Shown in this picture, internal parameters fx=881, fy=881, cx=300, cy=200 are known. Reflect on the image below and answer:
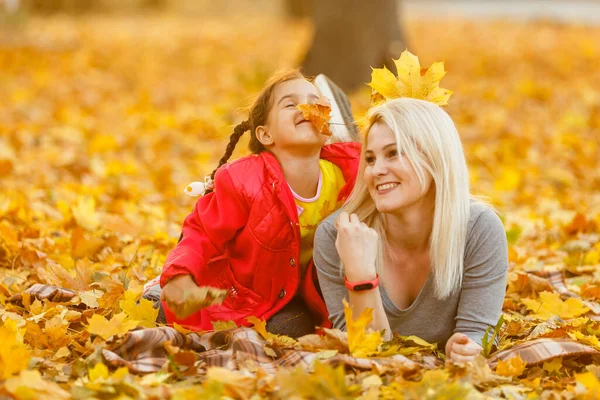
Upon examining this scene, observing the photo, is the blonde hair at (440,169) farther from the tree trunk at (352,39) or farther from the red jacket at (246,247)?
the tree trunk at (352,39)

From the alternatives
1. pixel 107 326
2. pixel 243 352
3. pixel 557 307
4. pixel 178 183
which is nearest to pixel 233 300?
pixel 243 352

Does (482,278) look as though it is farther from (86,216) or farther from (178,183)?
(178,183)

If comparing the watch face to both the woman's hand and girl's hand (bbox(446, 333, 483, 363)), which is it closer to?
girl's hand (bbox(446, 333, 483, 363))

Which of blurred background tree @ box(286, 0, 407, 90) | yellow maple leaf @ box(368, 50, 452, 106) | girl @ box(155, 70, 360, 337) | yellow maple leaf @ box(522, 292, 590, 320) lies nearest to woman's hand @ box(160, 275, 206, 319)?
girl @ box(155, 70, 360, 337)

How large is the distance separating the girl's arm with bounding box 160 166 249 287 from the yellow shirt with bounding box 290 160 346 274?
213 millimetres

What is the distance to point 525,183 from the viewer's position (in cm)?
631

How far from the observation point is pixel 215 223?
10.2ft

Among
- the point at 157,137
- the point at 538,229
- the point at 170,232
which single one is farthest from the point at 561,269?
the point at 157,137

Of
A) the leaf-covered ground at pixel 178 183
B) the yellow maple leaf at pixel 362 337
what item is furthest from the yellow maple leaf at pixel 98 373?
the yellow maple leaf at pixel 362 337

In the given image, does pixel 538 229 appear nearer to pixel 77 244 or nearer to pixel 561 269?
pixel 561 269

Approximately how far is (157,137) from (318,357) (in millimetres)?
5397

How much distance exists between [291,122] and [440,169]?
1.93 feet

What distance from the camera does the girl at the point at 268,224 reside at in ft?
10.2

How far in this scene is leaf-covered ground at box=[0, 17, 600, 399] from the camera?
262 centimetres
